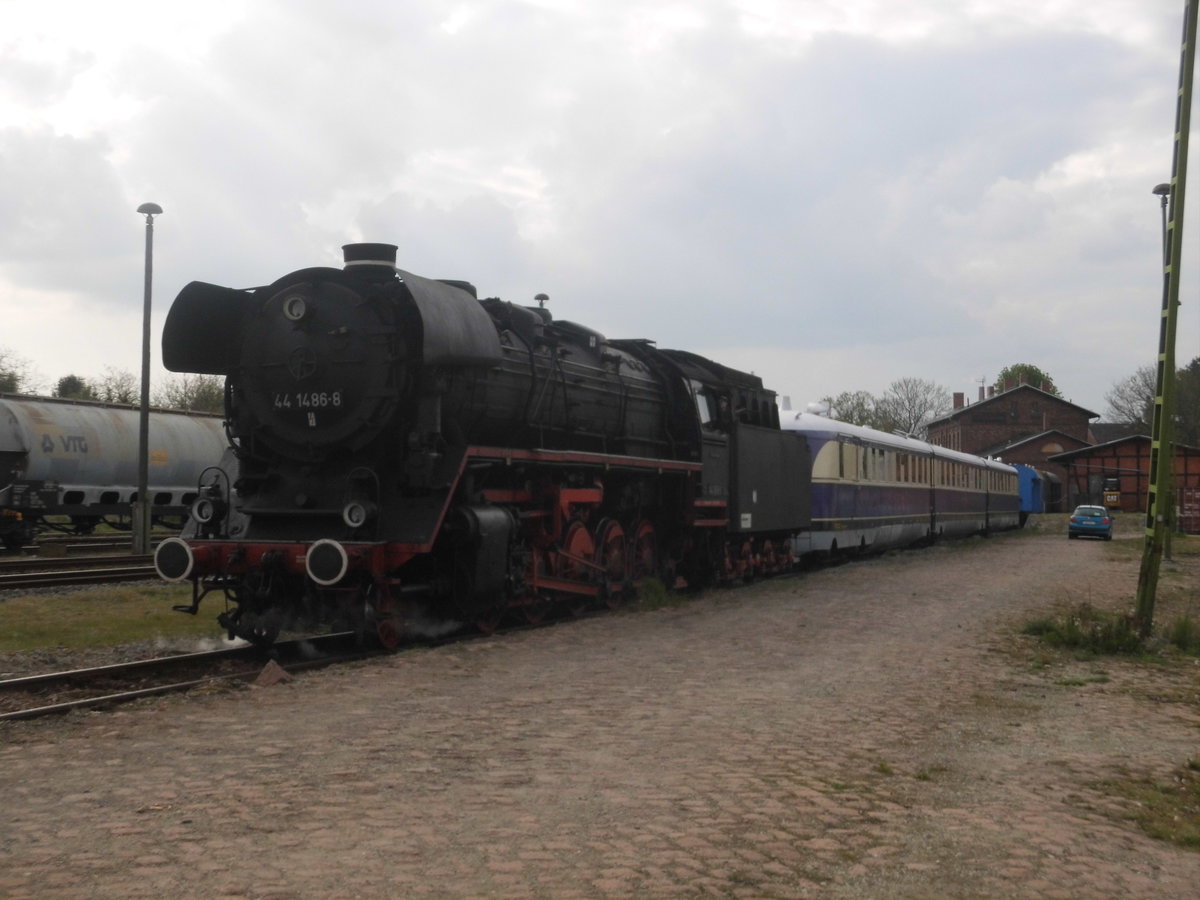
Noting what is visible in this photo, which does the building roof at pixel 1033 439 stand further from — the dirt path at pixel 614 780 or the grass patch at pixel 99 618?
the dirt path at pixel 614 780

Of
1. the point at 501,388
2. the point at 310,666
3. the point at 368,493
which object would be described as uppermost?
the point at 501,388

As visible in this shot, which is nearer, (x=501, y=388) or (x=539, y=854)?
(x=539, y=854)

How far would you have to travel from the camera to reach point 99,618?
13773 millimetres

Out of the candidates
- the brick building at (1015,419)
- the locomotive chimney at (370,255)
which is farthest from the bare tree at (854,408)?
the locomotive chimney at (370,255)

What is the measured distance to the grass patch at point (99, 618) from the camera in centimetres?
1227

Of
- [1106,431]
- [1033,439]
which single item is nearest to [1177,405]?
[1033,439]

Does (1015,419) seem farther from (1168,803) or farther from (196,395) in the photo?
(1168,803)

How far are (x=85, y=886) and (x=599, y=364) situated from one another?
1088 cm

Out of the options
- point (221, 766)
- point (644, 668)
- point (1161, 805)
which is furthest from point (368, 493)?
point (1161, 805)

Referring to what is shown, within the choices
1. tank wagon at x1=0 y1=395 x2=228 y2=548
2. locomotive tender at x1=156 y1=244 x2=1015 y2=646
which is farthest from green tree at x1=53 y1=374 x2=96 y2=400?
locomotive tender at x1=156 y1=244 x2=1015 y2=646

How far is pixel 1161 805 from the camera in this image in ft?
19.6

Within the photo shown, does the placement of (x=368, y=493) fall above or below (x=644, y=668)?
above

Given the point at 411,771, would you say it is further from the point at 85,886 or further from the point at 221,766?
the point at 85,886

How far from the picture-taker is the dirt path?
4672mm
